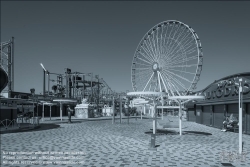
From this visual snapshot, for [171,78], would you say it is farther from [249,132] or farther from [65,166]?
[65,166]

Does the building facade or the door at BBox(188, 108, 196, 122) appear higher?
the building facade

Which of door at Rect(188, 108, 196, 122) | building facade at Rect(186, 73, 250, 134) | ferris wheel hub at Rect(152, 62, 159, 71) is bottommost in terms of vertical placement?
door at Rect(188, 108, 196, 122)

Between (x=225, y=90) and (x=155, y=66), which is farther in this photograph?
(x=155, y=66)

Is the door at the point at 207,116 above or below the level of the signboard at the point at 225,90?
below

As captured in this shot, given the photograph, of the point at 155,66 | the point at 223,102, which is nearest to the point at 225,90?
the point at 223,102

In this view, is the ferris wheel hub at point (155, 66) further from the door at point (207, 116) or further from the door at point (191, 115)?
the door at point (191, 115)

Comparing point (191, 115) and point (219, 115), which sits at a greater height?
point (219, 115)

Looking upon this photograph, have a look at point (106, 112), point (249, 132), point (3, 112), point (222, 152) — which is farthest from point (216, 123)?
point (106, 112)

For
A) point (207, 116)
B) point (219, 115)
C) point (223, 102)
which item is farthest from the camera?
point (207, 116)

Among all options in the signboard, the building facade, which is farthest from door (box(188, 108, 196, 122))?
the signboard

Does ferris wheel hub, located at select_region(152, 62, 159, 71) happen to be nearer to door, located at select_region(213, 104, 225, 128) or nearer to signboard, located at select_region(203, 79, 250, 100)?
signboard, located at select_region(203, 79, 250, 100)

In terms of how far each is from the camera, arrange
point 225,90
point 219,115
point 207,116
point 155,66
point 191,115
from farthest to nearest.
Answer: point 191,115 < point 207,116 < point 219,115 < point 155,66 < point 225,90

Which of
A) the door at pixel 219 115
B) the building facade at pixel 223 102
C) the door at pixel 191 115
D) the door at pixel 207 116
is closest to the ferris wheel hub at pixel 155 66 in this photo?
the building facade at pixel 223 102

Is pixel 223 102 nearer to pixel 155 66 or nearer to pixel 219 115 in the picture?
pixel 219 115
